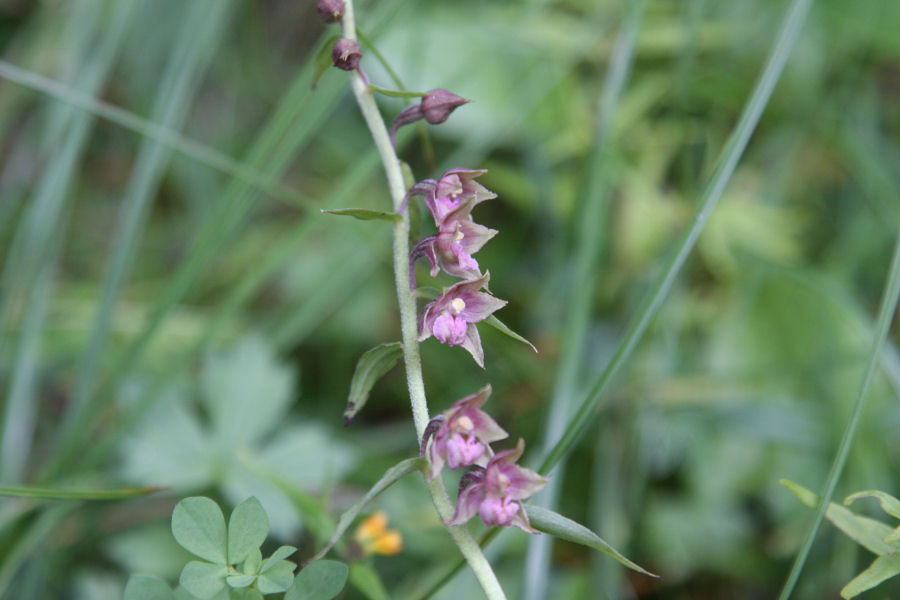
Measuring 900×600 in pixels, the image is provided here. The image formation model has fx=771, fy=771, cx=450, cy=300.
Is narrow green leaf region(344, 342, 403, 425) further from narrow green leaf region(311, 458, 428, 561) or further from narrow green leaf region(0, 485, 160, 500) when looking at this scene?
narrow green leaf region(0, 485, 160, 500)

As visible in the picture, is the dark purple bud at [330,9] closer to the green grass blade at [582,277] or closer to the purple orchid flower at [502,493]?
the purple orchid flower at [502,493]

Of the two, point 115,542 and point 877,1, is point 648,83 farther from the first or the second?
point 115,542

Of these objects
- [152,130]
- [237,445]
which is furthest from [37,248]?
[237,445]

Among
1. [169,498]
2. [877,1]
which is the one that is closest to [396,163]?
[169,498]

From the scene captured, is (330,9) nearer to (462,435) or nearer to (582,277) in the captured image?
(462,435)

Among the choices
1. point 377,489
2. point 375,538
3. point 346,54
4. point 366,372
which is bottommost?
point 375,538

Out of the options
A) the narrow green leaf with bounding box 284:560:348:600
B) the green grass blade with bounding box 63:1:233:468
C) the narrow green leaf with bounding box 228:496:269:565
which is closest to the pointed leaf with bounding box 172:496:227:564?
the narrow green leaf with bounding box 228:496:269:565
